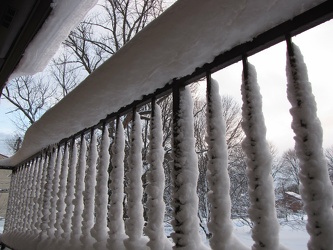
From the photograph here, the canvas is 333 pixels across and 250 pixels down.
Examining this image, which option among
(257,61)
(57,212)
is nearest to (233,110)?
(57,212)

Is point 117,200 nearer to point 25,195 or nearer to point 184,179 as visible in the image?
point 184,179

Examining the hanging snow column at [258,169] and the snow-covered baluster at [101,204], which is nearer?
the hanging snow column at [258,169]

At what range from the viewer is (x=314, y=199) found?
591mm

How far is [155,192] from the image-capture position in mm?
1035

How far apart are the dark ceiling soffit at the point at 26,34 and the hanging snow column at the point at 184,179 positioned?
0.93m

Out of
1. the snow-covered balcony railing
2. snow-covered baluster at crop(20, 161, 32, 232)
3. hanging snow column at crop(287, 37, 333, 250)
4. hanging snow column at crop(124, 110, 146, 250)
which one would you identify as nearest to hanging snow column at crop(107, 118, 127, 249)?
the snow-covered balcony railing

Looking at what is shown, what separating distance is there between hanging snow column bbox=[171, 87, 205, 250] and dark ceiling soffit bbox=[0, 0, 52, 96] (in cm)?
93

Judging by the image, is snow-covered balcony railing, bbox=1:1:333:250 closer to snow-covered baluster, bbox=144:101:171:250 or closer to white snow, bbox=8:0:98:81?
snow-covered baluster, bbox=144:101:171:250

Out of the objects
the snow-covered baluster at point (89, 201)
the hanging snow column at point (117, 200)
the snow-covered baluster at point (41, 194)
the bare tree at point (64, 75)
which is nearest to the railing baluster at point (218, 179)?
the hanging snow column at point (117, 200)

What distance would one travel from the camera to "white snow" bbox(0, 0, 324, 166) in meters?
0.71

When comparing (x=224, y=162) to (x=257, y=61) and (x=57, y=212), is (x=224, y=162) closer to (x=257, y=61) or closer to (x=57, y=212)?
(x=257, y=61)

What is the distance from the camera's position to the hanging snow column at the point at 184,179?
0.89 meters

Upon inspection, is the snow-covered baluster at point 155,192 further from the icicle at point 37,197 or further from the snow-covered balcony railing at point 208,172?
the icicle at point 37,197

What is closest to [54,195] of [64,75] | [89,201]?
[89,201]
